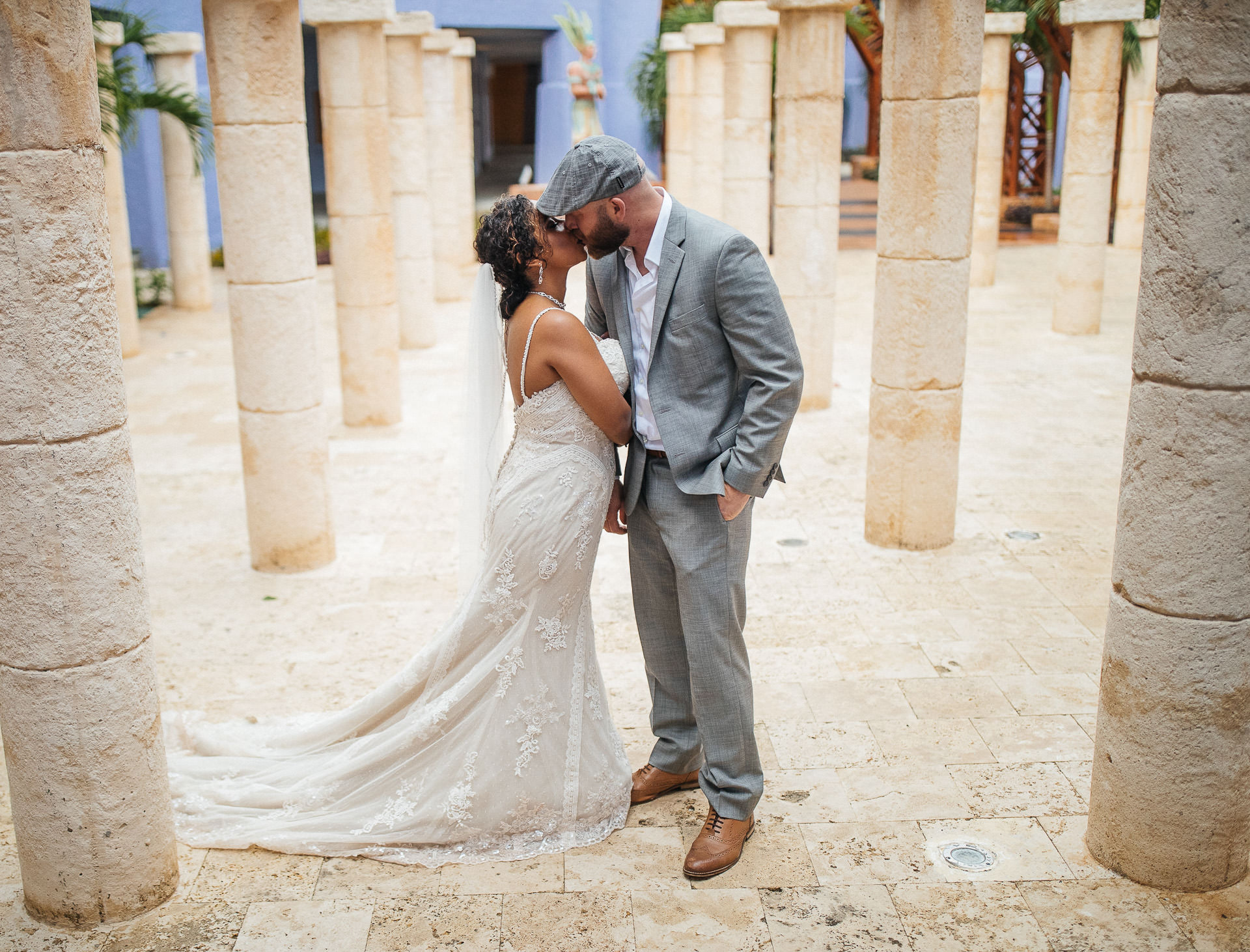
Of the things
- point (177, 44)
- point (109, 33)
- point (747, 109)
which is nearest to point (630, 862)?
point (747, 109)

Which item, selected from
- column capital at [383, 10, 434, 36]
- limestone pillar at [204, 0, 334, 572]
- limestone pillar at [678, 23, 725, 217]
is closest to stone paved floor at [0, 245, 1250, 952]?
limestone pillar at [204, 0, 334, 572]


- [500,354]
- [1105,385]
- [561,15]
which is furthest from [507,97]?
[500,354]

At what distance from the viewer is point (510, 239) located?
11.8 ft

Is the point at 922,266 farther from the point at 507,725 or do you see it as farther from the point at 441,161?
the point at 441,161

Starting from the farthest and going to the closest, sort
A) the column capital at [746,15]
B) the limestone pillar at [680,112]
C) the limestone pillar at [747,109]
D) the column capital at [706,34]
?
the limestone pillar at [680,112] → the column capital at [706,34] → the limestone pillar at [747,109] → the column capital at [746,15]

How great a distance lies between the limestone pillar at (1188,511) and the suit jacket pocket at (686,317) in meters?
1.20

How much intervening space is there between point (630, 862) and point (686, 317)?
5.61 feet

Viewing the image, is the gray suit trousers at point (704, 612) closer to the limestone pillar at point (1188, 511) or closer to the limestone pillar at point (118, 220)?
the limestone pillar at point (1188, 511)

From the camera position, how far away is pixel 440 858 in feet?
12.5

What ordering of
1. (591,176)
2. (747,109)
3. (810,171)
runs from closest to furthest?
(591,176), (810,171), (747,109)

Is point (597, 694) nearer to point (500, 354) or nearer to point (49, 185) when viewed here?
point (500, 354)

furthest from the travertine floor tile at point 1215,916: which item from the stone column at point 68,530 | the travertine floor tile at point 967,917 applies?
the stone column at point 68,530

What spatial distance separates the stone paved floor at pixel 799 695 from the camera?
11.5 feet

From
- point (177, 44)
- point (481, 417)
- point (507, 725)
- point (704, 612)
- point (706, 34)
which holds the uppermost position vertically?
point (706, 34)
